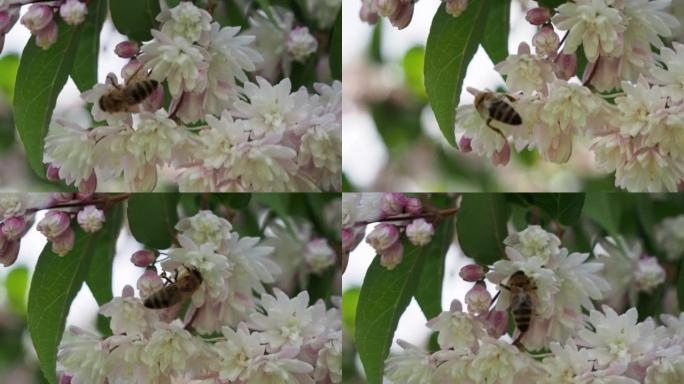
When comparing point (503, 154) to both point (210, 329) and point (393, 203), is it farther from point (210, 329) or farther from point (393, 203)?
point (210, 329)

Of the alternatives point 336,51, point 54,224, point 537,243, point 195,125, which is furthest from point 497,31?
point 54,224

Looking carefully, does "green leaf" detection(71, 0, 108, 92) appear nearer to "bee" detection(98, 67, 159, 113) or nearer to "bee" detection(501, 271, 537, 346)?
"bee" detection(98, 67, 159, 113)

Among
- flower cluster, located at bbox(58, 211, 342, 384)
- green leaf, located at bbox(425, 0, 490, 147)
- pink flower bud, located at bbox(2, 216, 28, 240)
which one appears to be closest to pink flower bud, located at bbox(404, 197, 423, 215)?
green leaf, located at bbox(425, 0, 490, 147)

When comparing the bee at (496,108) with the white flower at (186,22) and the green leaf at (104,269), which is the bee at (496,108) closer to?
the white flower at (186,22)

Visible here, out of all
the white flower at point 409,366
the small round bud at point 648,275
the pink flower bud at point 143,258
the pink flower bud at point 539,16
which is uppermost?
the pink flower bud at point 539,16

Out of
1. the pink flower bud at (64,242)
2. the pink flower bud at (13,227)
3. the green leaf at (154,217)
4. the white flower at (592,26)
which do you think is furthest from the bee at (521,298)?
the pink flower bud at (13,227)

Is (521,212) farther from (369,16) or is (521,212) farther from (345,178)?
(369,16)

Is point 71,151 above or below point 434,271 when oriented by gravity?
above
